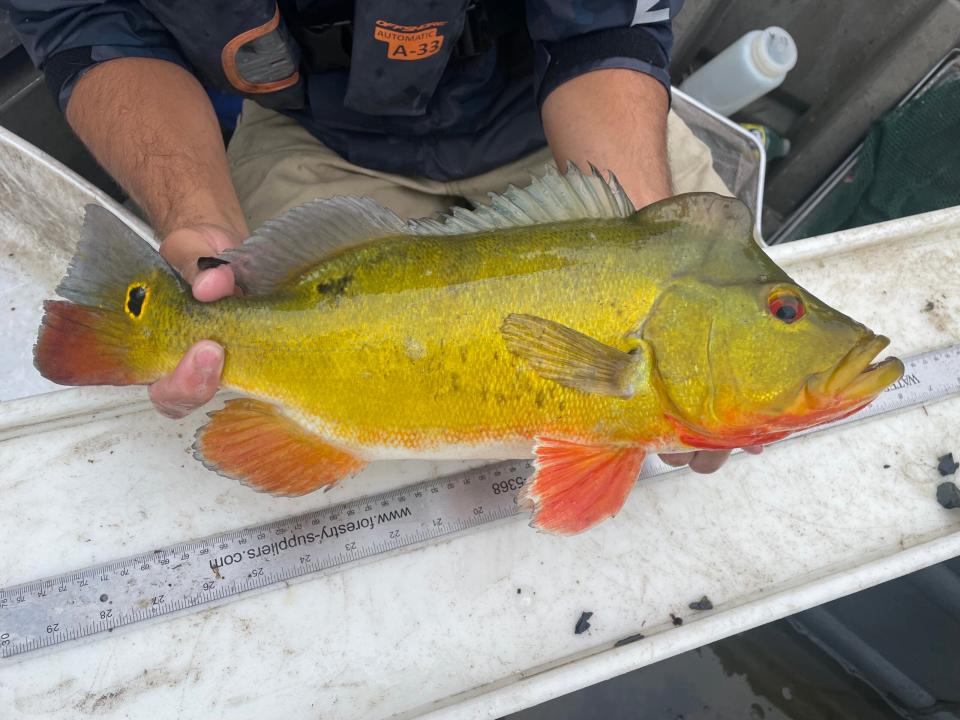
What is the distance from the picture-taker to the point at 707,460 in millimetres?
2152

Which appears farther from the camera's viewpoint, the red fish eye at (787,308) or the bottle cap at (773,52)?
the bottle cap at (773,52)

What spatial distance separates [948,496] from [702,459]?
41.5 inches

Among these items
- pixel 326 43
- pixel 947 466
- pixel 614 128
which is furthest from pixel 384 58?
pixel 947 466

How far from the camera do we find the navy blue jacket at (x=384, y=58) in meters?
2.20

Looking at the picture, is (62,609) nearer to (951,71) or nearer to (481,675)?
(481,675)

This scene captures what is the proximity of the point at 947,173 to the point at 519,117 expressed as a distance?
2523 mm

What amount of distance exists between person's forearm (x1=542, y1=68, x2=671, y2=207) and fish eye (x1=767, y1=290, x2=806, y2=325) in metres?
0.86

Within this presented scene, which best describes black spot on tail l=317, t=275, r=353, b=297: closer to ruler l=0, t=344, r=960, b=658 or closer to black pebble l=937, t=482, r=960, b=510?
ruler l=0, t=344, r=960, b=658

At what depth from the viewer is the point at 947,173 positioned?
12.0 feet

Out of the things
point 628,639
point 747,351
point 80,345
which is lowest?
point 628,639

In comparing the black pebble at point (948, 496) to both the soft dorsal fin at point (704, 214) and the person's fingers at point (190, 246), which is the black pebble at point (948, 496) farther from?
the person's fingers at point (190, 246)

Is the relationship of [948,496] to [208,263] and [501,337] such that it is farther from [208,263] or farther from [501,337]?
[208,263]

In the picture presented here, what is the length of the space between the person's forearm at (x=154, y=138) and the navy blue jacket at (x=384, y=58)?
0.25ft

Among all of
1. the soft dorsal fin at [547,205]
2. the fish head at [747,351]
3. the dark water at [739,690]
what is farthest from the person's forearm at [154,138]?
the dark water at [739,690]
